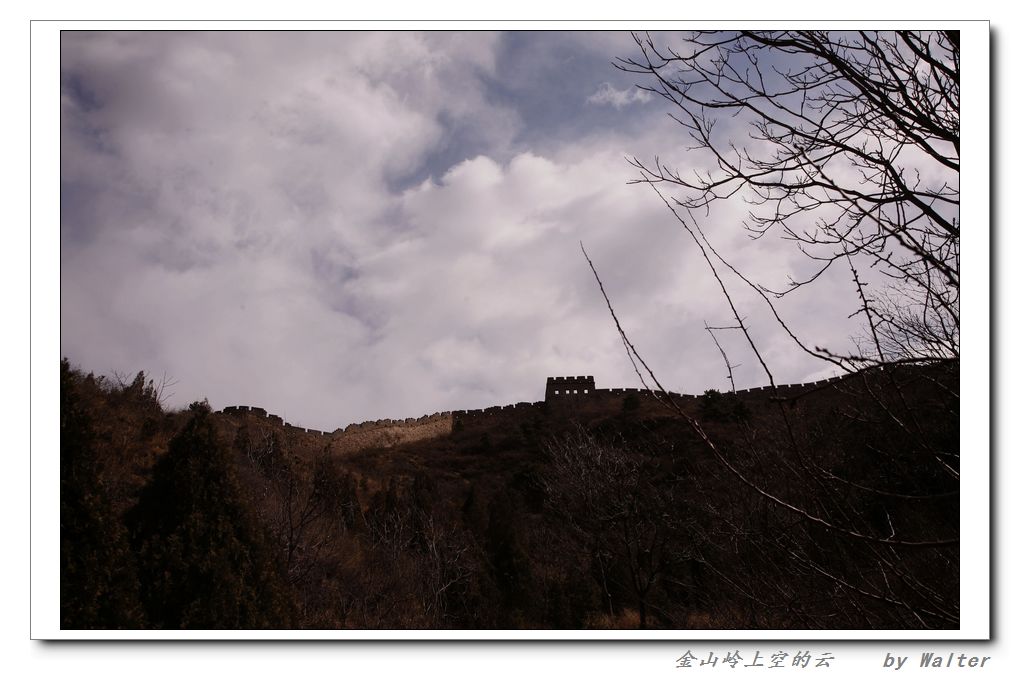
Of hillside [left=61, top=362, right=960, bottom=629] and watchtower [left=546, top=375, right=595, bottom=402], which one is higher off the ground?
watchtower [left=546, top=375, right=595, bottom=402]

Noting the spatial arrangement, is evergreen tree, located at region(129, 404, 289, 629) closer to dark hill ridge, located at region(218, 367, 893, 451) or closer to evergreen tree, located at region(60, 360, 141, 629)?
evergreen tree, located at region(60, 360, 141, 629)

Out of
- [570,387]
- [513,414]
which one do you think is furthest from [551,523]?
[513,414]

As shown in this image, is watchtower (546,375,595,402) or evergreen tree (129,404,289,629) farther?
watchtower (546,375,595,402)

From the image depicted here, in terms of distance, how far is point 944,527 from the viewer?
400cm

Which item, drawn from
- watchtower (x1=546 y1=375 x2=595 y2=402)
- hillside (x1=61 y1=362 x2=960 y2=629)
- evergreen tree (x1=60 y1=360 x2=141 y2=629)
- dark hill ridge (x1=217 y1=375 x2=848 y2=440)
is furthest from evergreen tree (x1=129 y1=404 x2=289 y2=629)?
watchtower (x1=546 y1=375 x2=595 y2=402)

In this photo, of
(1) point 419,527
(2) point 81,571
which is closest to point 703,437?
(2) point 81,571

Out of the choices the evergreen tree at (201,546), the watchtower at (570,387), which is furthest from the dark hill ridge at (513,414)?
the evergreen tree at (201,546)

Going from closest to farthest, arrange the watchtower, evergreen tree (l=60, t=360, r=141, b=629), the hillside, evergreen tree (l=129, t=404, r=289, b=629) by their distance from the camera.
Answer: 1. the hillside
2. evergreen tree (l=60, t=360, r=141, b=629)
3. evergreen tree (l=129, t=404, r=289, b=629)
4. the watchtower

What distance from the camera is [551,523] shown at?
554 inches

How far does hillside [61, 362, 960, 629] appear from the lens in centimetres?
297

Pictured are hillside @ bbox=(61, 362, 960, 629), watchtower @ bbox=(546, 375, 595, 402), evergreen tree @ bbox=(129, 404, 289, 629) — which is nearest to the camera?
hillside @ bbox=(61, 362, 960, 629)

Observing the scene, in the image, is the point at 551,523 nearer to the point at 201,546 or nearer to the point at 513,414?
the point at 201,546
